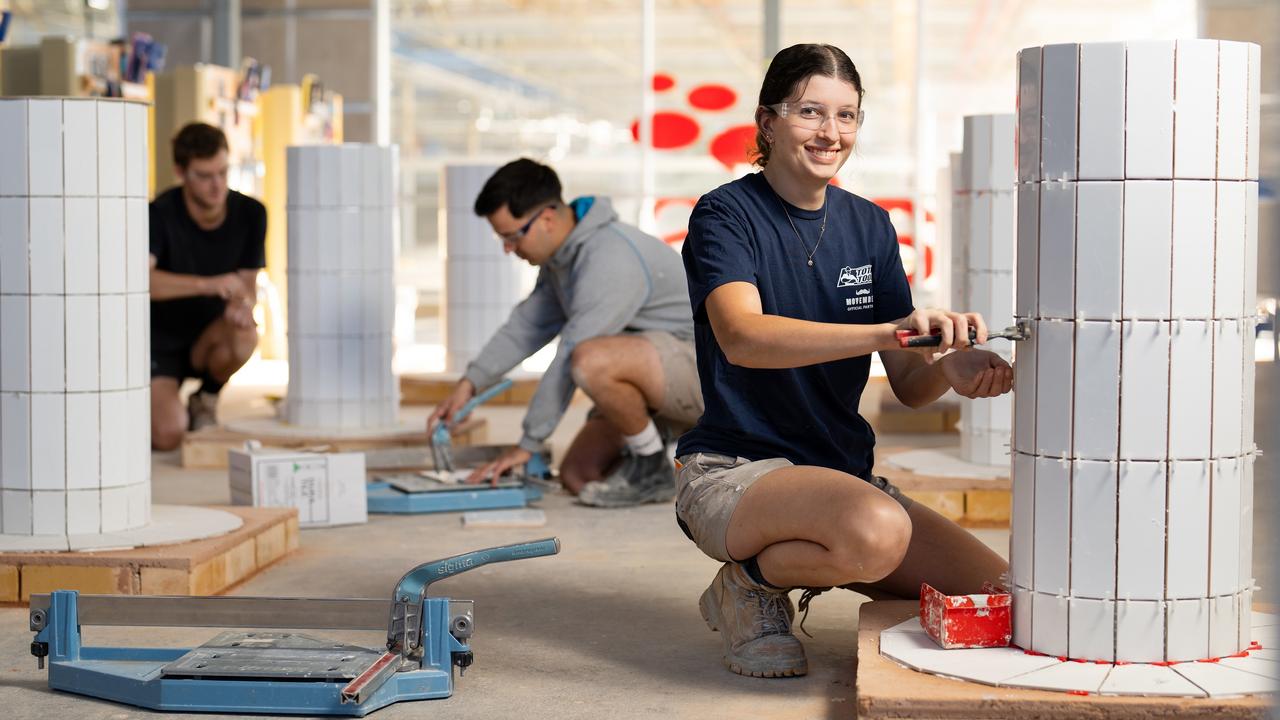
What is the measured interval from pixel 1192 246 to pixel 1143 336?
0.17m

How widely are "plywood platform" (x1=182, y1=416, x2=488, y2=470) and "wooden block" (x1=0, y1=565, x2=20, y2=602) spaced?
207 cm

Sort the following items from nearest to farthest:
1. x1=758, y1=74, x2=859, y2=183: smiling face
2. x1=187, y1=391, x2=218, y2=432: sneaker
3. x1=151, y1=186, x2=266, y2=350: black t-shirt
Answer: x1=758, y1=74, x2=859, y2=183: smiling face, x1=151, y1=186, x2=266, y2=350: black t-shirt, x1=187, y1=391, x2=218, y2=432: sneaker

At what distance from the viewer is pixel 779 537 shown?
117 inches

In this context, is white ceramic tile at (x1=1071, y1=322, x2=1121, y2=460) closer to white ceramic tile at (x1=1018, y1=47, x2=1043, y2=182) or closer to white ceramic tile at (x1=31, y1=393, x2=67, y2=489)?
white ceramic tile at (x1=1018, y1=47, x2=1043, y2=182)

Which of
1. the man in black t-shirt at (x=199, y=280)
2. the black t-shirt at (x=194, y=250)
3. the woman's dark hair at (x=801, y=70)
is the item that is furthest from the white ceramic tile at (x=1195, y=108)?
the black t-shirt at (x=194, y=250)

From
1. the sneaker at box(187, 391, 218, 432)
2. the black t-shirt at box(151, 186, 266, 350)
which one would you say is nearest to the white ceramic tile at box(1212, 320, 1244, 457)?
the black t-shirt at box(151, 186, 266, 350)

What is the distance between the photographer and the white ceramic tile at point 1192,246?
2.63 m

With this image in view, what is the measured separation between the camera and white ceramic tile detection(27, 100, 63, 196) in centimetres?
380

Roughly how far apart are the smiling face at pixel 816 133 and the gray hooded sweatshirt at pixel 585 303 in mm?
1998

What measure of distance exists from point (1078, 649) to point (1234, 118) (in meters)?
0.95

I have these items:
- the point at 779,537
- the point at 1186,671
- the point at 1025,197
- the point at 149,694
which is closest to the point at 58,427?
the point at 149,694

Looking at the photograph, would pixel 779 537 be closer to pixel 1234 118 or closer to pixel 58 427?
pixel 1234 118

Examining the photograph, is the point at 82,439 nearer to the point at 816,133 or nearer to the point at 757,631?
the point at 757,631

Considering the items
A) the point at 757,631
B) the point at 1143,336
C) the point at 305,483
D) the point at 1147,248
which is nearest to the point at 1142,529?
the point at 1143,336
